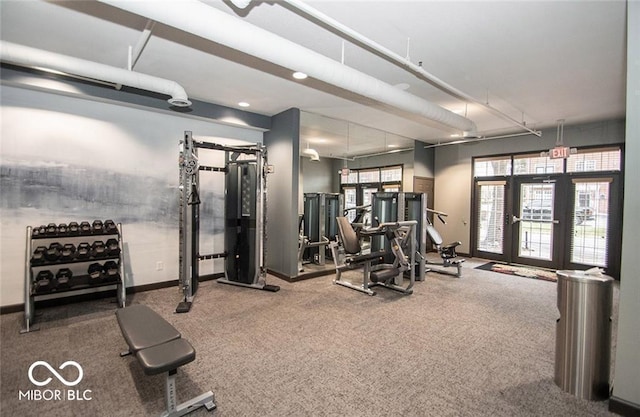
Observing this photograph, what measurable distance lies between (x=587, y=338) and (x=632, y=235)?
811 mm

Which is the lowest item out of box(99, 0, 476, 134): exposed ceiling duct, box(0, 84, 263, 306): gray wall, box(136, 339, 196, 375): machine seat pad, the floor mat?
the floor mat

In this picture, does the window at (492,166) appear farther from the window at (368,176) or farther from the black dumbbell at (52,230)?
the black dumbbell at (52,230)

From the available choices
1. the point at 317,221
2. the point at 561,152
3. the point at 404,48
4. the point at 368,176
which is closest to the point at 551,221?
the point at 561,152

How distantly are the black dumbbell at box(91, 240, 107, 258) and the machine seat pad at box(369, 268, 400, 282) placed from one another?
132 inches

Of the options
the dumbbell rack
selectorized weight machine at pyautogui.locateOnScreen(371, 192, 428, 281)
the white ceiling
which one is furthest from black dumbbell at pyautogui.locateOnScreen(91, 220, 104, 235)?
selectorized weight machine at pyautogui.locateOnScreen(371, 192, 428, 281)

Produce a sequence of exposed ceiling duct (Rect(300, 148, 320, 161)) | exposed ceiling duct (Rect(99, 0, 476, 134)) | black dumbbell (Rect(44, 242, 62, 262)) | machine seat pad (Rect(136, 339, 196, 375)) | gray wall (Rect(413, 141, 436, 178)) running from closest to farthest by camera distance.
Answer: machine seat pad (Rect(136, 339, 196, 375)), exposed ceiling duct (Rect(99, 0, 476, 134)), black dumbbell (Rect(44, 242, 62, 262)), exposed ceiling duct (Rect(300, 148, 320, 161)), gray wall (Rect(413, 141, 436, 178))

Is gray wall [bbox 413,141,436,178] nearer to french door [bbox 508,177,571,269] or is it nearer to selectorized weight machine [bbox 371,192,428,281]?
french door [bbox 508,177,571,269]

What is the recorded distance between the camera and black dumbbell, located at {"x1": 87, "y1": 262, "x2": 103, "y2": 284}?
11.6ft

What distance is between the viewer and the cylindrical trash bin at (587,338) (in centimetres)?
219

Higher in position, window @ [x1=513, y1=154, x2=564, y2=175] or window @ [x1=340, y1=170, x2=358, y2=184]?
window @ [x1=513, y1=154, x2=564, y2=175]

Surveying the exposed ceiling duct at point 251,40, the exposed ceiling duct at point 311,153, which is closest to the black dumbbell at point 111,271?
the exposed ceiling duct at point 251,40

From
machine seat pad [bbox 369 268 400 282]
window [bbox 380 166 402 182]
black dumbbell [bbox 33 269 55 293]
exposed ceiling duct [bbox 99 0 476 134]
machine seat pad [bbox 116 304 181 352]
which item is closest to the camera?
exposed ceiling duct [bbox 99 0 476 134]

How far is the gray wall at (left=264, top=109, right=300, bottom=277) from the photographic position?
5059mm

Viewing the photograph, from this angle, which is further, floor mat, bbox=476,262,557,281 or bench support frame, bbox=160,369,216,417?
floor mat, bbox=476,262,557,281
